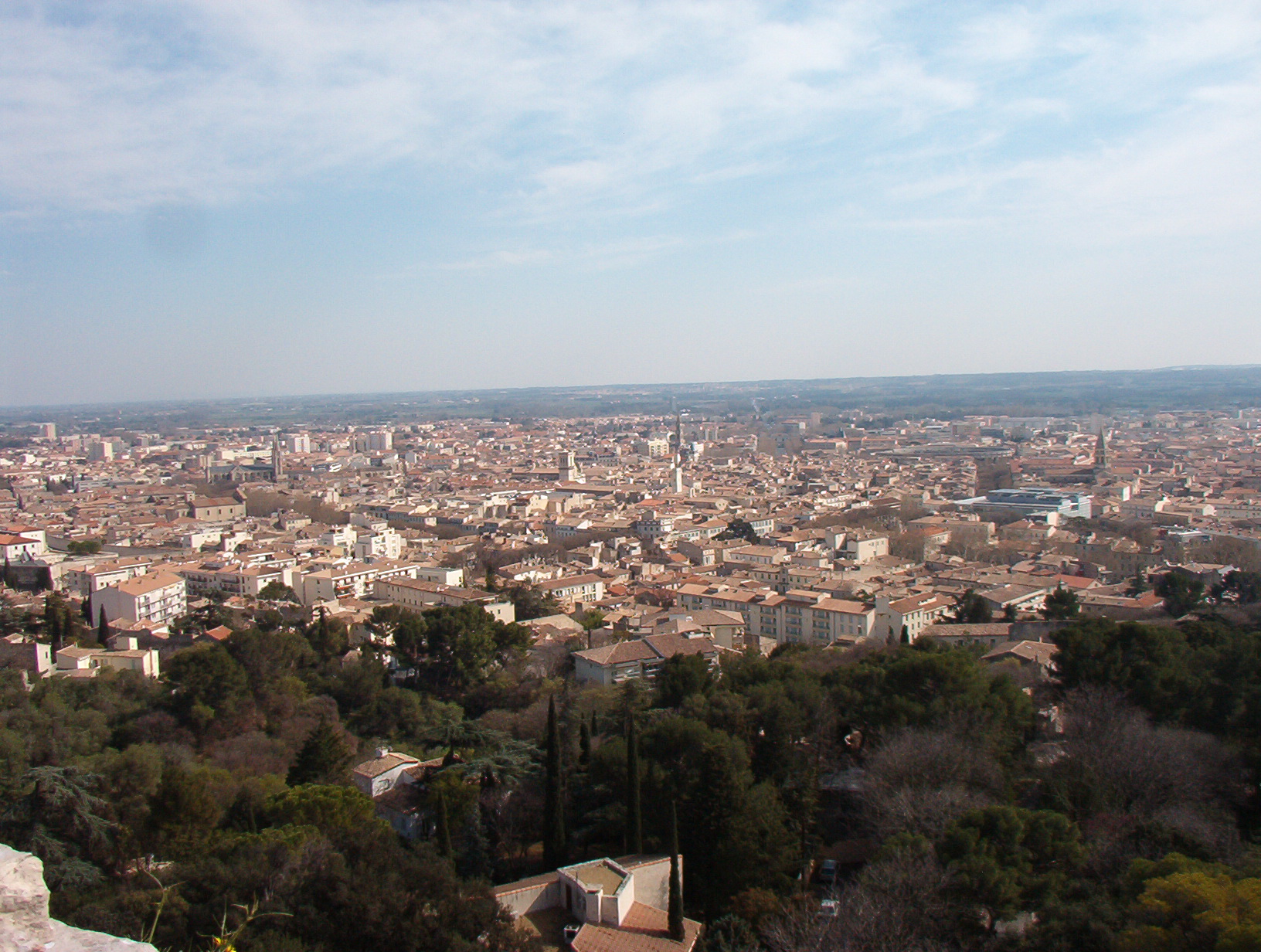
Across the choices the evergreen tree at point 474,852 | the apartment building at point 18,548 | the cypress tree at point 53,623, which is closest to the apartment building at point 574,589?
the cypress tree at point 53,623

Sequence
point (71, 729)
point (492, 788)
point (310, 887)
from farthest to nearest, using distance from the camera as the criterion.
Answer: point (71, 729)
point (492, 788)
point (310, 887)

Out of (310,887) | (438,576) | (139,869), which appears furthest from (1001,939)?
(438,576)

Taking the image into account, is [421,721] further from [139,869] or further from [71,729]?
[139,869]

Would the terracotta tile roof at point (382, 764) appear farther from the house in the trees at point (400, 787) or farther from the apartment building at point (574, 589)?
the apartment building at point (574, 589)

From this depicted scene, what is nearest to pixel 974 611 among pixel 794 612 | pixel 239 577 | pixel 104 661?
pixel 794 612

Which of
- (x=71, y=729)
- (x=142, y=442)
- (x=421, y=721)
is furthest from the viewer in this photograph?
(x=142, y=442)

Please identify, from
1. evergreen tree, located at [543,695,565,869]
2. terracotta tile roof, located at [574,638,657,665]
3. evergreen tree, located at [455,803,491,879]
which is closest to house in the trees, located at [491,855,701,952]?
evergreen tree, located at [543,695,565,869]

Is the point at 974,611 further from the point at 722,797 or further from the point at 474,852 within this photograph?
the point at 474,852
